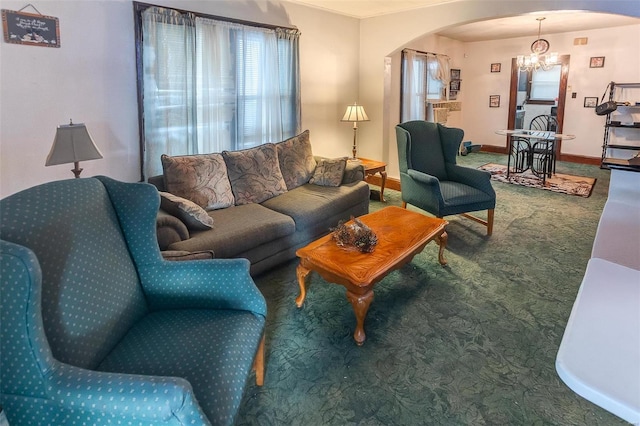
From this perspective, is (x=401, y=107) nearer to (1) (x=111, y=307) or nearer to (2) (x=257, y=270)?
(2) (x=257, y=270)

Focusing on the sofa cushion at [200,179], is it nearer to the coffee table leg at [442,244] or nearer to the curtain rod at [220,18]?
the curtain rod at [220,18]

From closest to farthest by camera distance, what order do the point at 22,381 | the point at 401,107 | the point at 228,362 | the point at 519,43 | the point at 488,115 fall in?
the point at 22,381, the point at 228,362, the point at 401,107, the point at 519,43, the point at 488,115

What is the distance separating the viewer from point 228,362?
1.40m

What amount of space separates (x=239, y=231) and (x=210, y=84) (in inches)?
68.0

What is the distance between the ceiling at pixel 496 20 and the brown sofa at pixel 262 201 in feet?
5.95

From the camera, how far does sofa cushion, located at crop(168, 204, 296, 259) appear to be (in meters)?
2.65

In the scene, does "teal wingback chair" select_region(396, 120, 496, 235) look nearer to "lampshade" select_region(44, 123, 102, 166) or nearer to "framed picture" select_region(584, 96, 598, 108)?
"lampshade" select_region(44, 123, 102, 166)

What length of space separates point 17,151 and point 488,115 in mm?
8472

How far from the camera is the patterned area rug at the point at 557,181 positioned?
5481mm

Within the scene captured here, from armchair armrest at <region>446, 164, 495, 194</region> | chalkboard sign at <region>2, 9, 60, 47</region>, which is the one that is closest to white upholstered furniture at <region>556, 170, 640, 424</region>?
armchair armrest at <region>446, 164, 495, 194</region>

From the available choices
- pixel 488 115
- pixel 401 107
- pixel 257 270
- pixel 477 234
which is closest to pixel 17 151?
pixel 257 270

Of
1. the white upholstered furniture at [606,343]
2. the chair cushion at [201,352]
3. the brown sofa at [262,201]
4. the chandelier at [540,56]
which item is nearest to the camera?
the white upholstered furniture at [606,343]

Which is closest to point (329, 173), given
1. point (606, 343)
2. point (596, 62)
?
point (606, 343)

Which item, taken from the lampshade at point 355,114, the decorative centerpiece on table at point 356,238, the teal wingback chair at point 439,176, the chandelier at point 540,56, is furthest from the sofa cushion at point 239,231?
the chandelier at point 540,56
